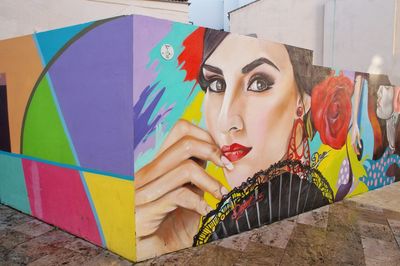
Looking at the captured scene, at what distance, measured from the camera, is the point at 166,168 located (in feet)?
13.0

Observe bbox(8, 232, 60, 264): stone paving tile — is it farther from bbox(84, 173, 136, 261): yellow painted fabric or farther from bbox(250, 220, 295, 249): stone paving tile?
bbox(250, 220, 295, 249): stone paving tile

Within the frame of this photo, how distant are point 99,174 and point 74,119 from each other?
0.86m

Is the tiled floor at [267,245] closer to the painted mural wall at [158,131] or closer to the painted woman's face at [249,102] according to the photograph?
the painted mural wall at [158,131]

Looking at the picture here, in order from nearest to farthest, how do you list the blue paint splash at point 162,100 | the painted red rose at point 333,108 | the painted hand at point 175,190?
the blue paint splash at point 162,100 → the painted hand at point 175,190 → the painted red rose at point 333,108

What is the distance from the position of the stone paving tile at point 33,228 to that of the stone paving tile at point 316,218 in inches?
156

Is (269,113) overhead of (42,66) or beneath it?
beneath

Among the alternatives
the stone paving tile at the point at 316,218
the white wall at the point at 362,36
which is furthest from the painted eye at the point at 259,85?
the white wall at the point at 362,36

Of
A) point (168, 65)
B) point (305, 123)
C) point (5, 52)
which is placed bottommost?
point (305, 123)

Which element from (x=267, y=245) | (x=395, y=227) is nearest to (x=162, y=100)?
(x=267, y=245)

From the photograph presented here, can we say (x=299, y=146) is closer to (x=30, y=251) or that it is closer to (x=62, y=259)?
(x=62, y=259)

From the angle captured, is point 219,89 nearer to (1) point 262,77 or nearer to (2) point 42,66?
(1) point 262,77

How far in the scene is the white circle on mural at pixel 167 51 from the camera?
3.79m

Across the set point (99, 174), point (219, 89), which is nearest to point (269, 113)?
point (219, 89)

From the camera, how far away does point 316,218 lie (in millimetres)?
5391
